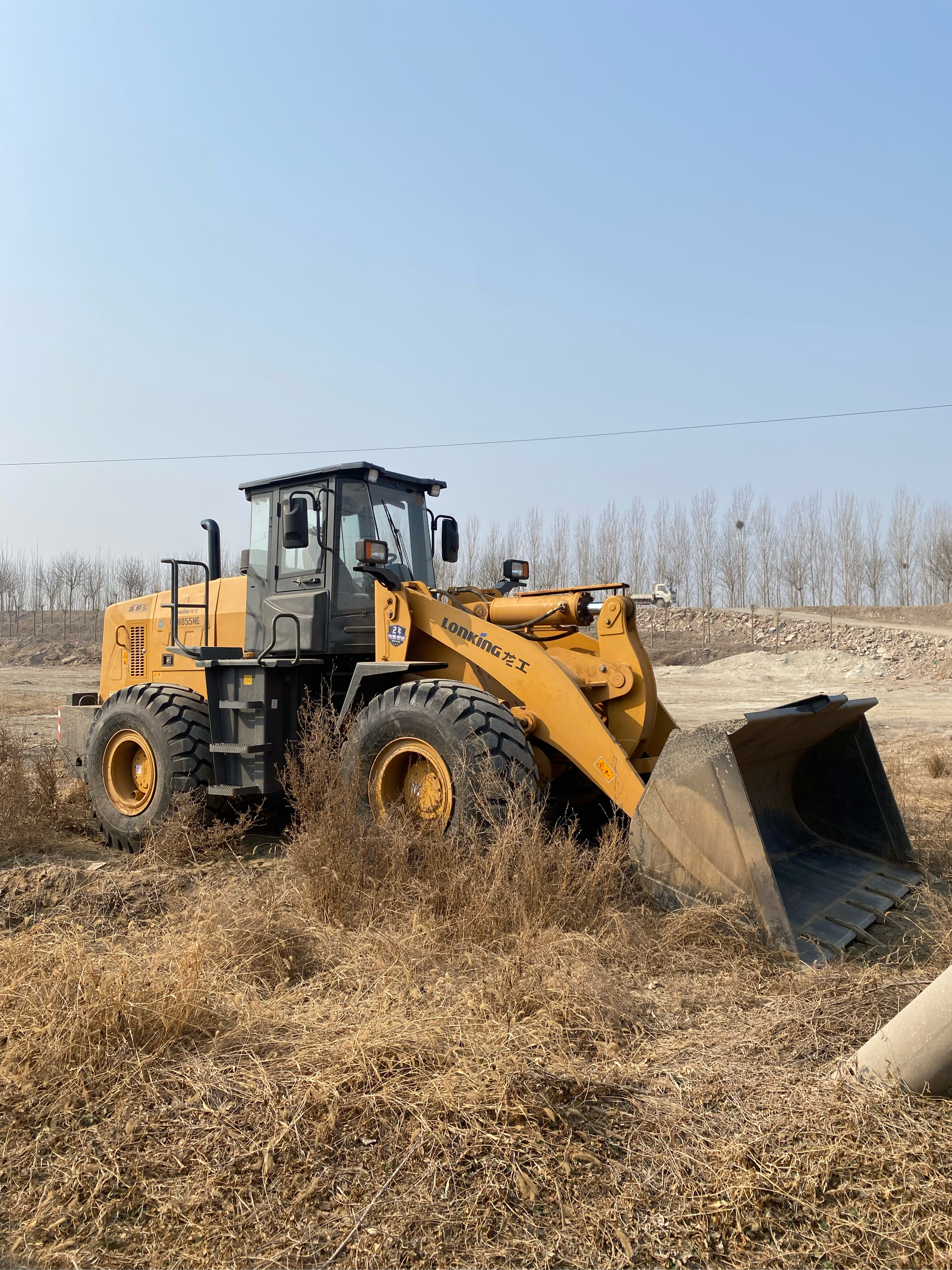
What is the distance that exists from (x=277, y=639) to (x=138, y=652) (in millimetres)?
2372

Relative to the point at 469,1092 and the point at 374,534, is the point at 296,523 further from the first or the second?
the point at 469,1092

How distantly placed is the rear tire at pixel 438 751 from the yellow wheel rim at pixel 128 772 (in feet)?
8.53

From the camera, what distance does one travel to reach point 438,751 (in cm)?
582

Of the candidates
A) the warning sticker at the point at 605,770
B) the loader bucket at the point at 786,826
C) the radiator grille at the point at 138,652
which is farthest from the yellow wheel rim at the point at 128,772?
the loader bucket at the point at 786,826

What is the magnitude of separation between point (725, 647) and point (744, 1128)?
3632 centimetres

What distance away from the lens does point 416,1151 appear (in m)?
2.84

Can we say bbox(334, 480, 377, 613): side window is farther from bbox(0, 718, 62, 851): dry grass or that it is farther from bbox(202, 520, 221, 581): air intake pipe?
bbox(0, 718, 62, 851): dry grass

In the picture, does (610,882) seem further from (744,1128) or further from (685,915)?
(744,1128)

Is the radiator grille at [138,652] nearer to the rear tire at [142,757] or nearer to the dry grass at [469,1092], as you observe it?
the rear tire at [142,757]

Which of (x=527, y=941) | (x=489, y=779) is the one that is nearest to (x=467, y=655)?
(x=489, y=779)

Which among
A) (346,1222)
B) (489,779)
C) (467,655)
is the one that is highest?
(467,655)

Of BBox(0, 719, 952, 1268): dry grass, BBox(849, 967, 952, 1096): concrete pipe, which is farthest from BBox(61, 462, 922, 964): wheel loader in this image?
BBox(849, 967, 952, 1096): concrete pipe

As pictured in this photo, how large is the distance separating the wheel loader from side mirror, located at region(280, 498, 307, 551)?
0.02m

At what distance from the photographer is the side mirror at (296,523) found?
704cm
